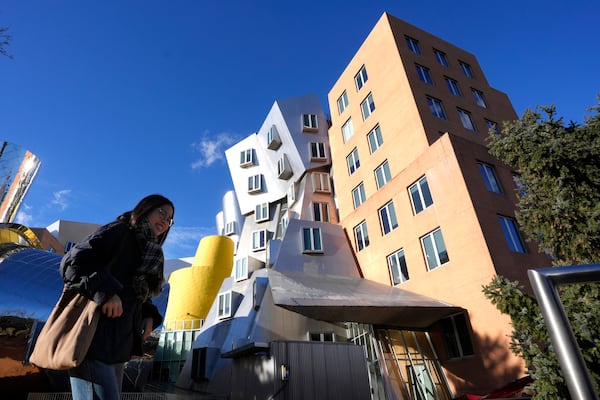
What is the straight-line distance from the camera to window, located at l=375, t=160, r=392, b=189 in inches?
757

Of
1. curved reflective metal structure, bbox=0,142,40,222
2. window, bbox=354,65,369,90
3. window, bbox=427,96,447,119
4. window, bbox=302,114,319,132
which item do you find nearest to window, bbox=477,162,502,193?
window, bbox=427,96,447,119

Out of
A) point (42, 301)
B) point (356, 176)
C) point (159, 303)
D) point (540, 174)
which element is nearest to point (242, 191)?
point (159, 303)

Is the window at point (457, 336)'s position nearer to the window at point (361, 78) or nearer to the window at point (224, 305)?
the window at point (224, 305)

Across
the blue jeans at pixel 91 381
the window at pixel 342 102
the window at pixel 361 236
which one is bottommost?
the blue jeans at pixel 91 381

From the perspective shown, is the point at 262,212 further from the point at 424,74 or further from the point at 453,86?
the point at 453,86

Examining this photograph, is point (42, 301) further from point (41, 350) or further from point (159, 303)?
point (41, 350)

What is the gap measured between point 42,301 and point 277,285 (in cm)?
1506

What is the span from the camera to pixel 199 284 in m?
32.1

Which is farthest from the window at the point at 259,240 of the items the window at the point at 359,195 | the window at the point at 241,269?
the window at the point at 359,195

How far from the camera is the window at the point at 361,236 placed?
766 inches

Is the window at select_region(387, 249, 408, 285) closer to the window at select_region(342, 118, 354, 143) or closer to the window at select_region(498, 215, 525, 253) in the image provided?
the window at select_region(498, 215, 525, 253)

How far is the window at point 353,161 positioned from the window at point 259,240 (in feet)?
32.4

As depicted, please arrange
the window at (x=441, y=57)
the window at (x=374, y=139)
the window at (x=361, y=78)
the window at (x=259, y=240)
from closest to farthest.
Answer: the window at (x=374, y=139)
the window at (x=441, y=57)
the window at (x=361, y=78)
the window at (x=259, y=240)

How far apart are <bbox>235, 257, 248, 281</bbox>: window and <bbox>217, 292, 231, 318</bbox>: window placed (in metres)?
3.88
